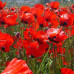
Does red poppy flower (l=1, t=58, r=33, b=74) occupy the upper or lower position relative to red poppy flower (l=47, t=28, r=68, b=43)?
upper

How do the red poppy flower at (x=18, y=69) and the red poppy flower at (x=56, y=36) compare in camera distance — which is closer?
the red poppy flower at (x=18, y=69)

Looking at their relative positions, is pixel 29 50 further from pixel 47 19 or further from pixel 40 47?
pixel 47 19

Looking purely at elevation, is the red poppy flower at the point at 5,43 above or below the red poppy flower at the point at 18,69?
below

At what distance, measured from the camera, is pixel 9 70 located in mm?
242

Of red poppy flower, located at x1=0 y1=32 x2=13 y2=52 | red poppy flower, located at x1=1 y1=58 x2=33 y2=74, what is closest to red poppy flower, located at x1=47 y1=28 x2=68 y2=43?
red poppy flower, located at x1=0 y1=32 x2=13 y2=52

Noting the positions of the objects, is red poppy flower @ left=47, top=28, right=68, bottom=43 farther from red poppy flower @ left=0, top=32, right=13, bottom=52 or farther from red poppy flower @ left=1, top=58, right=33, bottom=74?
red poppy flower @ left=1, top=58, right=33, bottom=74

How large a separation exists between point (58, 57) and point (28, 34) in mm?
262

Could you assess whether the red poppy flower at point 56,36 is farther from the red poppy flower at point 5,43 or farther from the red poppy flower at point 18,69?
the red poppy flower at point 18,69

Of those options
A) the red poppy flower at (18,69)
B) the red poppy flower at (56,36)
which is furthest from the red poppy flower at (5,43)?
the red poppy flower at (18,69)

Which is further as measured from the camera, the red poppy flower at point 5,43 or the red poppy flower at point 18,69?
the red poppy flower at point 5,43

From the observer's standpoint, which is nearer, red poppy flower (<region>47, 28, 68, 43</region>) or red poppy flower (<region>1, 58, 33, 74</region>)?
red poppy flower (<region>1, 58, 33, 74</region>)

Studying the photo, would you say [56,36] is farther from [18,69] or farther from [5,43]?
[18,69]

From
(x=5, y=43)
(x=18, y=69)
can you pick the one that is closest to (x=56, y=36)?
(x=5, y=43)

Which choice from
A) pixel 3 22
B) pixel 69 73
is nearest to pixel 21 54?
pixel 69 73
